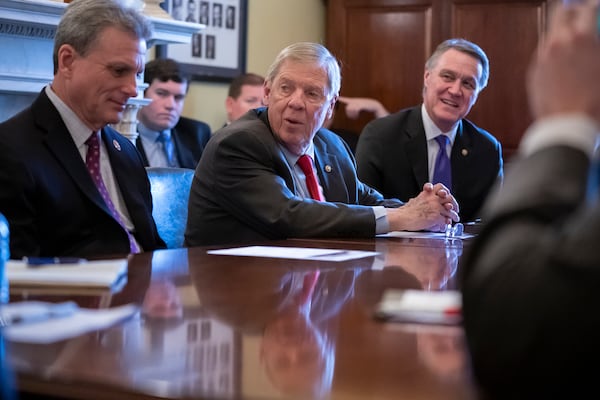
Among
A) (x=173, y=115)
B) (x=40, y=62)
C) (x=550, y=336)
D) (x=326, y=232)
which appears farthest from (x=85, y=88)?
(x=173, y=115)

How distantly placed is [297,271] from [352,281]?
0.16 m

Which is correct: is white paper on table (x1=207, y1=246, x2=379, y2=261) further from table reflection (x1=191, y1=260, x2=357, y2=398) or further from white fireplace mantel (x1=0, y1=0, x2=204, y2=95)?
white fireplace mantel (x1=0, y1=0, x2=204, y2=95)

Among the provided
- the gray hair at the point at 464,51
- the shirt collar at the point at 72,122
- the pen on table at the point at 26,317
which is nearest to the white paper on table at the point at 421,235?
the shirt collar at the point at 72,122

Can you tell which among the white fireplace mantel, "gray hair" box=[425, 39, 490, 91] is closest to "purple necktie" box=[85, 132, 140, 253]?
the white fireplace mantel

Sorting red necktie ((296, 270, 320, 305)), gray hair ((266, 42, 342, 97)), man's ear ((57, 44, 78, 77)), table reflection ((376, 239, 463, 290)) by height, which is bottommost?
red necktie ((296, 270, 320, 305))

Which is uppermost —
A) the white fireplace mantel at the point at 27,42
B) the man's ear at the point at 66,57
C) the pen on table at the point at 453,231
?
the white fireplace mantel at the point at 27,42

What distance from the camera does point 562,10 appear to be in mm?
1016

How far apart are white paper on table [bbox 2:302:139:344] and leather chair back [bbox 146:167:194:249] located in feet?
5.65

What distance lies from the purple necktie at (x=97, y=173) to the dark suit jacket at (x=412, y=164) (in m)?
1.63

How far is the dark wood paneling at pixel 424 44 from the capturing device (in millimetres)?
6398

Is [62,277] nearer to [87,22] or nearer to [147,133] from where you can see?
[87,22]

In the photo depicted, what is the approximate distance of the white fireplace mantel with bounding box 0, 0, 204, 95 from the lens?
3961 mm

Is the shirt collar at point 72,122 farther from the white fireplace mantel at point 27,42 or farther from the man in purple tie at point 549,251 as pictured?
the man in purple tie at point 549,251

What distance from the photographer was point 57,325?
126 cm
